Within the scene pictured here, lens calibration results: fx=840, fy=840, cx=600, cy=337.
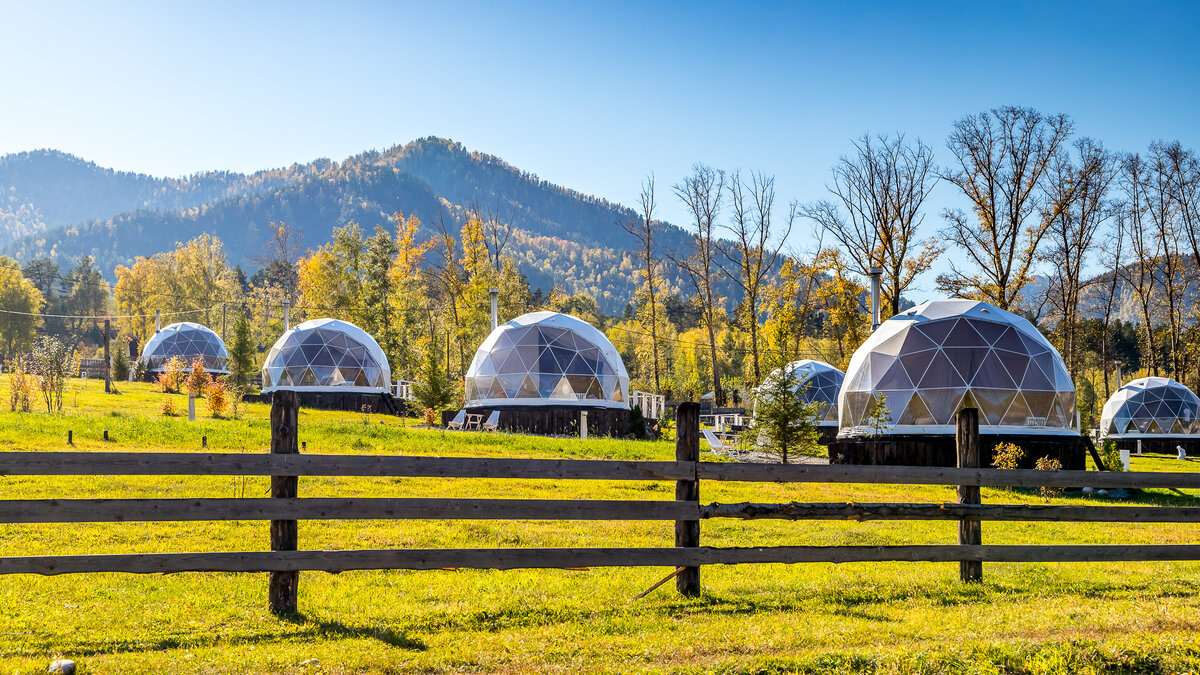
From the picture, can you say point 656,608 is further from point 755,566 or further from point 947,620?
point 755,566

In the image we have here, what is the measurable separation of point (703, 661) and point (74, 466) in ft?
15.8

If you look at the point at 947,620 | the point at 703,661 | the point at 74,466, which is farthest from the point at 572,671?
the point at 74,466

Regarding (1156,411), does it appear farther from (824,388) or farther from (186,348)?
(186,348)

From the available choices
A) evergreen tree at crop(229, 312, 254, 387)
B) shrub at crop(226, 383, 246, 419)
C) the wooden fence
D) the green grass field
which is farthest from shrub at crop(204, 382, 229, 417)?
the wooden fence

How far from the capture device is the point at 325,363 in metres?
41.6

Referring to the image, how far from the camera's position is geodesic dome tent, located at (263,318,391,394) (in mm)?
41344

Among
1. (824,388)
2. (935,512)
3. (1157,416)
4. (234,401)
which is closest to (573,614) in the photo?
(935,512)

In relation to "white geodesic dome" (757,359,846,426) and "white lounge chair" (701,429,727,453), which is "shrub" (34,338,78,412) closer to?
"white lounge chair" (701,429,727,453)

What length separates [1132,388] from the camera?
4194 cm

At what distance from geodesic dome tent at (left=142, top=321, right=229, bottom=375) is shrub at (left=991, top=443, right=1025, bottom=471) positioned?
50.7 metres

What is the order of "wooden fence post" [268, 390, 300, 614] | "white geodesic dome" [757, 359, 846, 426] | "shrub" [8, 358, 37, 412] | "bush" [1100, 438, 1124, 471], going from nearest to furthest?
1. "wooden fence post" [268, 390, 300, 614]
2. "shrub" [8, 358, 37, 412]
3. "bush" [1100, 438, 1124, 471]
4. "white geodesic dome" [757, 359, 846, 426]

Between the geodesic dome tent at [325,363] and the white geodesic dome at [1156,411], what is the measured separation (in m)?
36.9

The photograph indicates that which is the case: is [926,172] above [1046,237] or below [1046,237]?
above

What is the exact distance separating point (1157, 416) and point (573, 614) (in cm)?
4322
